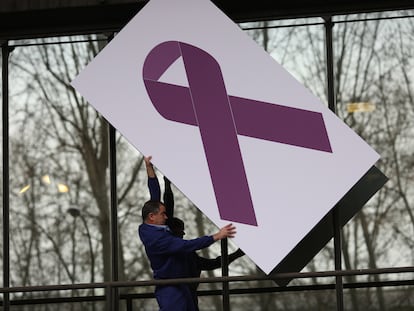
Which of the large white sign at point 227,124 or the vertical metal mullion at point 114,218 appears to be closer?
the large white sign at point 227,124

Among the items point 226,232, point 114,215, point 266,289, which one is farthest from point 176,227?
point 226,232

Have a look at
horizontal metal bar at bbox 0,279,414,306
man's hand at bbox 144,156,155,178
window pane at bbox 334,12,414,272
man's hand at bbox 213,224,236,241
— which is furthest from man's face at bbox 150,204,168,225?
window pane at bbox 334,12,414,272

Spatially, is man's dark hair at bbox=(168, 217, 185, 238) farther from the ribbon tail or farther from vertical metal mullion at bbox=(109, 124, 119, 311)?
the ribbon tail

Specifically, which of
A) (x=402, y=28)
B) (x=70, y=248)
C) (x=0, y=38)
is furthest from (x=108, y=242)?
(x=402, y=28)

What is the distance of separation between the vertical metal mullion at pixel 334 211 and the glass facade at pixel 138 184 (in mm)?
62

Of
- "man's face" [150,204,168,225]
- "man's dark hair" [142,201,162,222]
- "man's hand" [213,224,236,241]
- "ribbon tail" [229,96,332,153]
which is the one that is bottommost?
"man's hand" [213,224,236,241]

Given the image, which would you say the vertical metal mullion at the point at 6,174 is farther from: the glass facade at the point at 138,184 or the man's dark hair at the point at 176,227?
the man's dark hair at the point at 176,227

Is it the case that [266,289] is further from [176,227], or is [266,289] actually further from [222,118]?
[222,118]

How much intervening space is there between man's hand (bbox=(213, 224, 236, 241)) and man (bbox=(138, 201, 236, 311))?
36cm

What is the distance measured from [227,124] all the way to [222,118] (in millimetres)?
63

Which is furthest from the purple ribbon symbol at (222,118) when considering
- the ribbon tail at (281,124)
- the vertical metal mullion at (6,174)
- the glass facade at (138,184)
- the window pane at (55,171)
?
the vertical metal mullion at (6,174)

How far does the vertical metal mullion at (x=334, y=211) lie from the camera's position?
1084cm

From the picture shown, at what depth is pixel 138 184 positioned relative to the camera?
11750 mm

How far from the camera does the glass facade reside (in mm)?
11266
